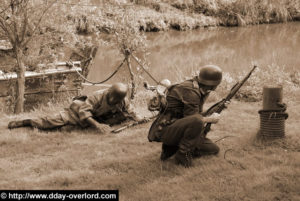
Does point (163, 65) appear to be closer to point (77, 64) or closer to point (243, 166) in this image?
point (77, 64)

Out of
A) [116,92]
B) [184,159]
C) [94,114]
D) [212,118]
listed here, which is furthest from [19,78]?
[212,118]

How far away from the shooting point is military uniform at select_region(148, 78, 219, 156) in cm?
451

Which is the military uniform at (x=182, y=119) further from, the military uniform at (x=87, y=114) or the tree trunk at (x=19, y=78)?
the tree trunk at (x=19, y=78)

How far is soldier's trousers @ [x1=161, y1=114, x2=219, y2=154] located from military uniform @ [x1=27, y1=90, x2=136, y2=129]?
6.62 feet

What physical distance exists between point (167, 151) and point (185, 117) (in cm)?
61

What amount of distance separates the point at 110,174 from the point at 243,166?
5.27 feet

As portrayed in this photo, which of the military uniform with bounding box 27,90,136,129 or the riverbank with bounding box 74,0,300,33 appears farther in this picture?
the riverbank with bounding box 74,0,300,33

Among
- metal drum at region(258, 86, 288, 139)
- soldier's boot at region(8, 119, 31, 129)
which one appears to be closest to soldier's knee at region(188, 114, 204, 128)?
metal drum at region(258, 86, 288, 139)

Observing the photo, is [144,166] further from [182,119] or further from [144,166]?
[182,119]

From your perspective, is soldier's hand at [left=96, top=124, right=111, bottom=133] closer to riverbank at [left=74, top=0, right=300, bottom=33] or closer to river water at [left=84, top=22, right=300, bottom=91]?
river water at [left=84, top=22, right=300, bottom=91]

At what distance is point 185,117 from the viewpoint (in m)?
4.59

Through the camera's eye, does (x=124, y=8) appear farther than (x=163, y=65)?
No

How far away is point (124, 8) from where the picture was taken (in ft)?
32.0

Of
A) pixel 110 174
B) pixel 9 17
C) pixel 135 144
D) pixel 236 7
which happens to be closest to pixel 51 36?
pixel 9 17
